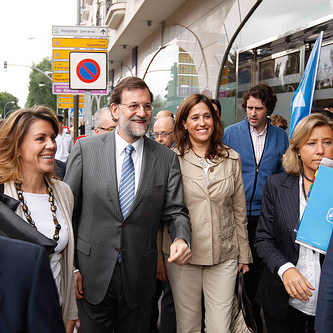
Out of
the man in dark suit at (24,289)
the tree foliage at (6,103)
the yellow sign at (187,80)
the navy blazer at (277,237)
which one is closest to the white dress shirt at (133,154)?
the navy blazer at (277,237)

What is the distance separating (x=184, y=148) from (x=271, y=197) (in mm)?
956

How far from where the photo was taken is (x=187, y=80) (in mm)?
12305

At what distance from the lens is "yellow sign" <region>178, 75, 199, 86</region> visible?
38.0ft

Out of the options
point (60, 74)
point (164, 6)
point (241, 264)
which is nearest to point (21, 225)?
point (241, 264)

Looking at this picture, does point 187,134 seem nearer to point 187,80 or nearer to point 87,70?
point 87,70

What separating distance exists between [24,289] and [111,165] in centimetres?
164

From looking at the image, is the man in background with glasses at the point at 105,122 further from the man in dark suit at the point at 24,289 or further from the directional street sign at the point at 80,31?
the man in dark suit at the point at 24,289

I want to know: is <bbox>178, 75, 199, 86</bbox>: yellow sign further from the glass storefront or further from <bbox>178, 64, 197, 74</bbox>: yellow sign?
<bbox>178, 64, 197, 74</bbox>: yellow sign

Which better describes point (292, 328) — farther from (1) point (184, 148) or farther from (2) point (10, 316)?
(2) point (10, 316)

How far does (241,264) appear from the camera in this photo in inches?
134

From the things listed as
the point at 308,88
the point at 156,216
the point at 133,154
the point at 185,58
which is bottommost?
the point at 156,216

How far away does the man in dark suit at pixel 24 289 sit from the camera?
120 centimetres

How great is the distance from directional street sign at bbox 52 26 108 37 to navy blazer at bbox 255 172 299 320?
668 cm

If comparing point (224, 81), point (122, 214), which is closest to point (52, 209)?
point (122, 214)
